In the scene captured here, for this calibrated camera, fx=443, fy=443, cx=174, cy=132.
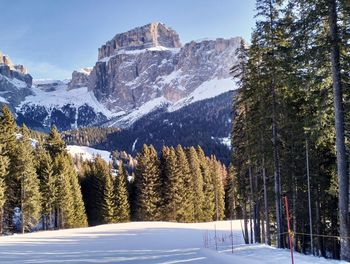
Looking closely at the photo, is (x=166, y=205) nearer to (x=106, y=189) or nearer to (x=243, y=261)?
(x=106, y=189)

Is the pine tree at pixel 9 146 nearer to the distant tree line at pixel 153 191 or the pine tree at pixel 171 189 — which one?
the distant tree line at pixel 153 191

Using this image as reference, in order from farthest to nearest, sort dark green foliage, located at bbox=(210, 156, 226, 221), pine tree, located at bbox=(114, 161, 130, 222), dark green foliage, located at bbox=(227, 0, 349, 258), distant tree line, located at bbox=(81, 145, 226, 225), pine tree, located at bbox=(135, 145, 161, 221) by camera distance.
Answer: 1. dark green foliage, located at bbox=(210, 156, 226, 221)
2. pine tree, located at bbox=(114, 161, 130, 222)
3. distant tree line, located at bbox=(81, 145, 226, 225)
4. pine tree, located at bbox=(135, 145, 161, 221)
5. dark green foliage, located at bbox=(227, 0, 349, 258)

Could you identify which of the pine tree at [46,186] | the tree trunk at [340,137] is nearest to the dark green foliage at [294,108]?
the tree trunk at [340,137]

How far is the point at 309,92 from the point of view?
20.4 meters

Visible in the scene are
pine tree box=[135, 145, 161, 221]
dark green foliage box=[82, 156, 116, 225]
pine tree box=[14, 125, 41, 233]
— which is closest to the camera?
pine tree box=[14, 125, 41, 233]

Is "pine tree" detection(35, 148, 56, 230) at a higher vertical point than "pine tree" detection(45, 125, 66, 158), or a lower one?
lower

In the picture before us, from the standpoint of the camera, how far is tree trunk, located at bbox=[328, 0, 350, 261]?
1634cm

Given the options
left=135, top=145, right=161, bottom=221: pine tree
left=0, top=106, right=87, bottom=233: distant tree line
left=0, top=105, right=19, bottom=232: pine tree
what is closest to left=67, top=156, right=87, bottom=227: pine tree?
left=0, top=106, right=87, bottom=233: distant tree line

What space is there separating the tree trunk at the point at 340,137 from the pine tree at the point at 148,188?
52343 mm

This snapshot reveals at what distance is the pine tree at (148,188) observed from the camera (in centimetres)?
6806

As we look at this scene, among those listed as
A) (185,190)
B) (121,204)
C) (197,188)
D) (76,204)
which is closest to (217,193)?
(197,188)

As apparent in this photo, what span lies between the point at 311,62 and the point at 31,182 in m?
39.9

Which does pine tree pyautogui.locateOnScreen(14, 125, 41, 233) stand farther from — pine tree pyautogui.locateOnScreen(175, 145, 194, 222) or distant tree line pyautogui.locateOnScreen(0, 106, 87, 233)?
pine tree pyautogui.locateOnScreen(175, 145, 194, 222)

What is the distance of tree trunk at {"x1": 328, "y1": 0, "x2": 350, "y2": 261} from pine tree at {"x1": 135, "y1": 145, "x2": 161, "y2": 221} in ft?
172
